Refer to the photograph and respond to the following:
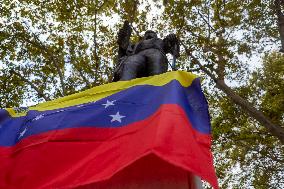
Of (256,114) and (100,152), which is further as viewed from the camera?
(256,114)

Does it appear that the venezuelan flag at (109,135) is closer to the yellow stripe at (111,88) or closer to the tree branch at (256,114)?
the yellow stripe at (111,88)

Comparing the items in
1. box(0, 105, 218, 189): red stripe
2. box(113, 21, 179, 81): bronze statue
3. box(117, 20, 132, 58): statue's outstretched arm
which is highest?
box(117, 20, 132, 58): statue's outstretched arm

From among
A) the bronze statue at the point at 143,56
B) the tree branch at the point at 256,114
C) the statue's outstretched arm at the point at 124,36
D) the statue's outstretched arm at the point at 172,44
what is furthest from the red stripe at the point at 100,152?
the tree branch at the point at 256,114

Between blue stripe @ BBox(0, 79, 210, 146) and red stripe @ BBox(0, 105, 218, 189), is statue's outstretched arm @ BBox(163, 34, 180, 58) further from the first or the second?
red stripe @ BBox(0, 105, 218, 189)

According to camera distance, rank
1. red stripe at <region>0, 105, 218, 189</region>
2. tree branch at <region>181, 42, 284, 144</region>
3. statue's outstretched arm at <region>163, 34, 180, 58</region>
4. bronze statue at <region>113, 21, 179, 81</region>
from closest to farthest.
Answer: red stripe at <region>0, 105, 218, 189</region> < bronze statue at <region>113, 21, 179, 81</region> < statue's outstretched arm at <region>163, 34, 180, 58</region> < tree branch at <region>181, 42, 284, 144</region>

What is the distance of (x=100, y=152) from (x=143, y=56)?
96.8 inches

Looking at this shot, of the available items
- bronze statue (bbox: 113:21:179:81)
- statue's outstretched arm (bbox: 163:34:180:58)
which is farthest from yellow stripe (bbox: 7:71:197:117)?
statue's outstretched arm (bbox: 163:34:180:58)

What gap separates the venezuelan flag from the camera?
299 cm

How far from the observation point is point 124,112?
147 inches

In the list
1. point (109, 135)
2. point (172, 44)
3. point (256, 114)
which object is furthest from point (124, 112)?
point (256, 114)

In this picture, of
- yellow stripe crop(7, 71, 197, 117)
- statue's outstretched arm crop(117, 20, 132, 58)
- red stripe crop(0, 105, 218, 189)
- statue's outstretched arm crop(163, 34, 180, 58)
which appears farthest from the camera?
statue's outstretched arm crop(117, 20, 132, 58)

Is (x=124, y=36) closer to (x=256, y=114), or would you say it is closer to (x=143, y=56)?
(x=143, y=56)

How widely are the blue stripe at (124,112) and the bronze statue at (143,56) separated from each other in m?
1.25

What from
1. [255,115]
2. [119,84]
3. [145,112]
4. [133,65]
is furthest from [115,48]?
[145,112]
